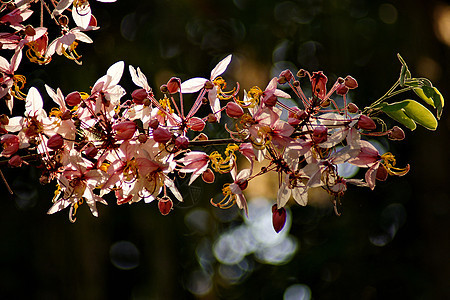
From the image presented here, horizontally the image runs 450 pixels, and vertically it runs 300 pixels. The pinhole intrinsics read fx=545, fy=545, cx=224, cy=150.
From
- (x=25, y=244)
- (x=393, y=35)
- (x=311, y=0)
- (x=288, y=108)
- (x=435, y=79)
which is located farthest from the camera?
(x=311, y=0)

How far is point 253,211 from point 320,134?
→ 2381 millimetres

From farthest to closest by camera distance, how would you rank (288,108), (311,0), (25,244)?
(311,0) < (25,244) < (288,108)

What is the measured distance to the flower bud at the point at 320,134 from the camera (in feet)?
2.12

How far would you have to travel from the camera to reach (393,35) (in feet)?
10.3

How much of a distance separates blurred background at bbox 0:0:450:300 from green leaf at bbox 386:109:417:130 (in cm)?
183

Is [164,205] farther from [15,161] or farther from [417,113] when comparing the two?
[417,113]

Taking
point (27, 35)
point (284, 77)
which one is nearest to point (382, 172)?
point (284, 77)

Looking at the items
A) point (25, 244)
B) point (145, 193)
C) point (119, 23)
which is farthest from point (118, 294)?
point (145, 193)

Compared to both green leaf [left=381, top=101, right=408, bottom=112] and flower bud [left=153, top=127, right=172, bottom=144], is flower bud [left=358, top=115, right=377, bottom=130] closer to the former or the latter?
green leaf [left=381, top=101, right=408, bottom=112]

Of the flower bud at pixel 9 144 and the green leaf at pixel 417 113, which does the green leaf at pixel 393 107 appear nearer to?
the green leaf at pixel 417 113

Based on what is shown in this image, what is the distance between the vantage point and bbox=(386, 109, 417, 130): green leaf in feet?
2.19

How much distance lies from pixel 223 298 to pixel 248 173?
2641 millimetres

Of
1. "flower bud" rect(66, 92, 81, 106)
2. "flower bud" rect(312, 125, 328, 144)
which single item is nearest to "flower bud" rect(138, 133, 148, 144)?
"flower bud" rect(66, 92, 81, 106)

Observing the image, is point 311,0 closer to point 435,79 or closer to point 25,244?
point 435,79
